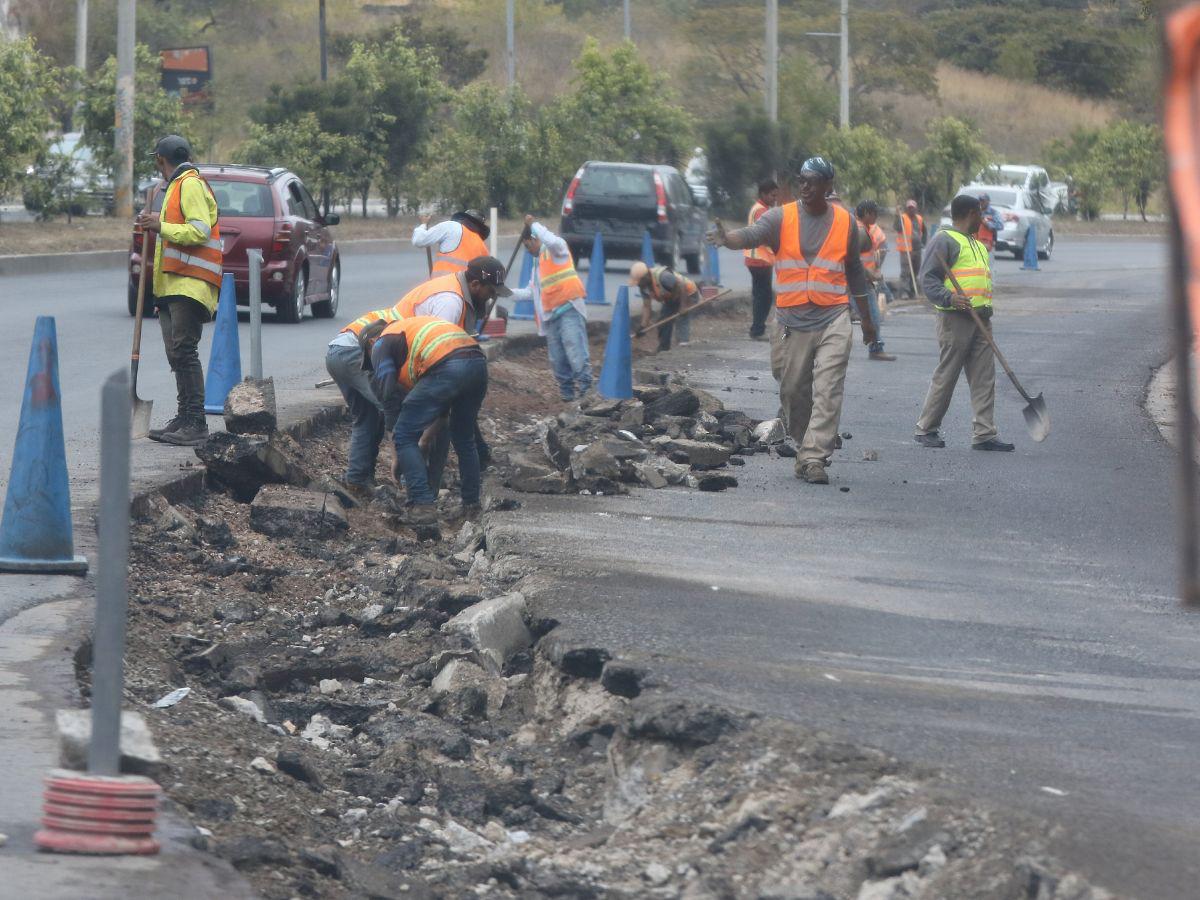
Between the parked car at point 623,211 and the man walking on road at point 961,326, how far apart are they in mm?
14189

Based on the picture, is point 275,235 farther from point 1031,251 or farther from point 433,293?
point 1031,251

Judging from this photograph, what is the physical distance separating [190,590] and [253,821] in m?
3.16

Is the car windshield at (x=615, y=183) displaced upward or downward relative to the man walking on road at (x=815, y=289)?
upward

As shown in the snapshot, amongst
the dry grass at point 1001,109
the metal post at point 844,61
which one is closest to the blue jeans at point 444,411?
the metal post at point 844,61

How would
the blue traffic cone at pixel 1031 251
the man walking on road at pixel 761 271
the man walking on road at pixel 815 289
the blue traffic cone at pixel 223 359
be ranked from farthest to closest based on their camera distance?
the blue traffic cone at pixel 1031 251, the man walking on road at pixel 761 271, the blue traffic cone at pixel 223 359, the man walking on road at pixel 815 289

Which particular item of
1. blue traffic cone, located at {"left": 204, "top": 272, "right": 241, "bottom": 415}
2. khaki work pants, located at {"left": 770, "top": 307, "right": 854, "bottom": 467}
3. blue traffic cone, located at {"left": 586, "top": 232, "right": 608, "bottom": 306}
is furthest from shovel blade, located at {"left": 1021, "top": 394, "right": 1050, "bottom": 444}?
blue traffic cone, located at {"left": 586, "top": 232, "right": 608, "bottom": 306}

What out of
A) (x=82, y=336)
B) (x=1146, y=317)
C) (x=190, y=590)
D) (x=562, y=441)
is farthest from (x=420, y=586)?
(x=1146, y=317)

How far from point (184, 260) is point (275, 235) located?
7862mm

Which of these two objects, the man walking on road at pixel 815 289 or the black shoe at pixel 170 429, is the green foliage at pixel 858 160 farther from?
the black shoe at pixel 170 429

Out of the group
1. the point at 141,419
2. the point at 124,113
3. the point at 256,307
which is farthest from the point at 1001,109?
the point at 141,419

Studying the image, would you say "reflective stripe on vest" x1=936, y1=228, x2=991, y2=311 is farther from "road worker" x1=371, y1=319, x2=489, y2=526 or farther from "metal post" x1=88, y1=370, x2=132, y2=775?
"metal post" x1=88, y1=370, x2=132, y2=775

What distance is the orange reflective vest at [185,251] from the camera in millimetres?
10055

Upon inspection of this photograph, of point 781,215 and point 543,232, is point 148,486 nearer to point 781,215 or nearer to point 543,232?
point 781,215

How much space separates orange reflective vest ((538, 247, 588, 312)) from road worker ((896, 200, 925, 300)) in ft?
38.9
